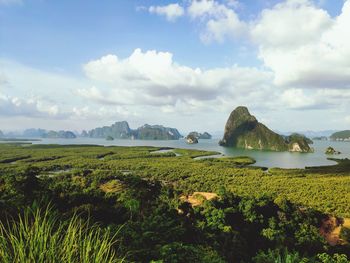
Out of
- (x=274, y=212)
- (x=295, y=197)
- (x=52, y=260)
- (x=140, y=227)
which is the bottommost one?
(x=295, y=197)

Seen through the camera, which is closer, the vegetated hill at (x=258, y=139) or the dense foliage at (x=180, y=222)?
the dense foliage at (x=180, y=222)

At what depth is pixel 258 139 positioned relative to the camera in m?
176

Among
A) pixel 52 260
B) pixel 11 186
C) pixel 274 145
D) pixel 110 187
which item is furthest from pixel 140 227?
pixel 274 145

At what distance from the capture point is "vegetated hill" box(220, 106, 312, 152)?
15238cm

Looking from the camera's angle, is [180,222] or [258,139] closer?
[180,222]

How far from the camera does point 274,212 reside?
69.1 ft

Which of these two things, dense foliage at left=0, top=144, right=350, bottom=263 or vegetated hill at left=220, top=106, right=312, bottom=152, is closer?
dense foliage at left=0, top=144, right=350, bottom=263

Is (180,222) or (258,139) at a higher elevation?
(258,139)

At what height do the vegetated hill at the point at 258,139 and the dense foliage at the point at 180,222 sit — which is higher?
the vegetated hill at the point at 258,139

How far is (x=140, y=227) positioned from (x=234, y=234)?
7721 mm

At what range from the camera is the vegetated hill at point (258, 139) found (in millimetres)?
152375

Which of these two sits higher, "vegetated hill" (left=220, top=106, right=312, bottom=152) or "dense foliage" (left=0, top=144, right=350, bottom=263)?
"vegetated hill" (left=220, top=106, right=312, bottom=152)

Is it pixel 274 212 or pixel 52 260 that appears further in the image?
pixel 274 212

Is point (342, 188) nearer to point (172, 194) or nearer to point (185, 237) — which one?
point (172, 194)
